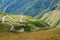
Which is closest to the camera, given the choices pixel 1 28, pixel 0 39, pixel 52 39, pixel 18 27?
pixel 52 39

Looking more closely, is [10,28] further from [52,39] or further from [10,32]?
[52,39]

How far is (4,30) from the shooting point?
69.2 metres

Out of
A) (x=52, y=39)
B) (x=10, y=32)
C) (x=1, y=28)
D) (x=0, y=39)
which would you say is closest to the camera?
(x=52, y=39)

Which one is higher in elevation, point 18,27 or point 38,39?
point 18,27

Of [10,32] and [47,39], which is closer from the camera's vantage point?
[47,39]

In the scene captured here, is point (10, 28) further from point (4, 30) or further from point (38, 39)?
point (38, 39)

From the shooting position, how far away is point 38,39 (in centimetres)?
4809

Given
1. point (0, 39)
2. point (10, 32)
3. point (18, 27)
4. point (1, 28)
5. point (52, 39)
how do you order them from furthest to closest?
1. point (18, 27)
2. point (1, 28)
3. point (10, 32)
4. point (0, 39)
5. point (52, 39)

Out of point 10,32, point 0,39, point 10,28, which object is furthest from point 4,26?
point 0,39

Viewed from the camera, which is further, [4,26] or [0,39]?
[4,26]

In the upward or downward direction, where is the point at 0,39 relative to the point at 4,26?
downward

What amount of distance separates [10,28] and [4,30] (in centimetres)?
383

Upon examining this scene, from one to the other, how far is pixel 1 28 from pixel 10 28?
3348mm

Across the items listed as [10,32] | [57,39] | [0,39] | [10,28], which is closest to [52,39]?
[57,39]
